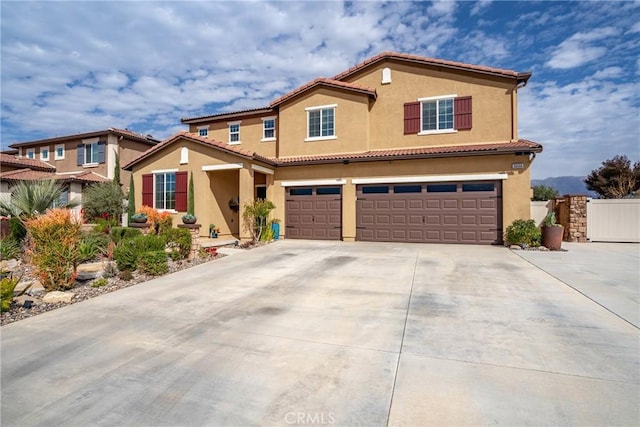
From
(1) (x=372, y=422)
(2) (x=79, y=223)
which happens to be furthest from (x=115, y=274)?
(1) (x=372, y=422)

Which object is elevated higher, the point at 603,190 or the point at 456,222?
the point at 603,190

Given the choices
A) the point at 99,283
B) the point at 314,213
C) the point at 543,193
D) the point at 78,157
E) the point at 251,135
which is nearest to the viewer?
the point at 99,283

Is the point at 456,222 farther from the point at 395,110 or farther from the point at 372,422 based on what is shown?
the point at 372,422

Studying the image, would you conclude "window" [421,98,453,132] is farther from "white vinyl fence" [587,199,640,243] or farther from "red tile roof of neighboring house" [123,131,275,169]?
"red tile roof of neighboring house" [123,131,275,169]

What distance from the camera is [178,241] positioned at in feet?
32.4

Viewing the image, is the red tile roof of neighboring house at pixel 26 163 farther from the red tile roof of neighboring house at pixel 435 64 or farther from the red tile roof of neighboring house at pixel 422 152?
the red tile roof of neighboring house at pixel 435 64

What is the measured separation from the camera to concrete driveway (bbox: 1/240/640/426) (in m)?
2.92

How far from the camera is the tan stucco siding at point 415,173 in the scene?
13000 millimetres

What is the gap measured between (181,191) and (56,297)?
1014 centimetres

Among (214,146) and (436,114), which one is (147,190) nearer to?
(214,146)

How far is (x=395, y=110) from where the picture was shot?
15.9 meters

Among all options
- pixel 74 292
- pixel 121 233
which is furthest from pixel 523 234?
pixel 121 233

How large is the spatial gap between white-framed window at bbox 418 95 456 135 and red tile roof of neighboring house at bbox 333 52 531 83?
1.43 meters

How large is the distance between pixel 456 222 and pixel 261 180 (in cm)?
1002
